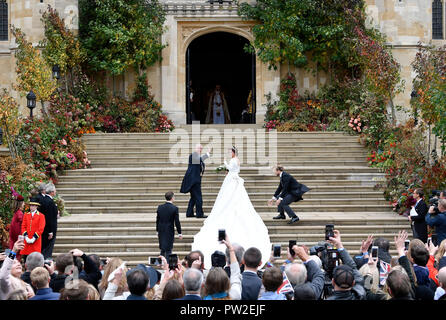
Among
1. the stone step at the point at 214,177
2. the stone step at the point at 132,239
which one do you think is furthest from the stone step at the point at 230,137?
the stone step at the point at 132,239

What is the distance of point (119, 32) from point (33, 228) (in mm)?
12806

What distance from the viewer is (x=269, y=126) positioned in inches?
853

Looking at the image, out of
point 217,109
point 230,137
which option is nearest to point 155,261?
point 230,137

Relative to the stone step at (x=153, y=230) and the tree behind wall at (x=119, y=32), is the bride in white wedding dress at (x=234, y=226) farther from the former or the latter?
the tree behind wall at (x=119, y=32)

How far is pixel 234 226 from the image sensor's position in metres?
11.2

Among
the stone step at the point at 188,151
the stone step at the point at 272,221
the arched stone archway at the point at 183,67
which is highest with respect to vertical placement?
the arched stone archway at the point at 183,67

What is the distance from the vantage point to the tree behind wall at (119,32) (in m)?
21.7

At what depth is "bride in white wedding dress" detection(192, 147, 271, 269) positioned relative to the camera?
35.9 ft

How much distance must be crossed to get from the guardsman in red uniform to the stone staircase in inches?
82.0

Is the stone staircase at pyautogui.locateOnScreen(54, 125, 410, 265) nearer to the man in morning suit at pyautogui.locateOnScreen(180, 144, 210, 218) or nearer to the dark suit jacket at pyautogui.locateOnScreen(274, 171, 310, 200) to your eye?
the man in morning suit at pyautogui.locateOnScreen(180, 144, 210, 218)

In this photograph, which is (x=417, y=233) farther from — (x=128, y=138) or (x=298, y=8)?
(x=298, y=8)

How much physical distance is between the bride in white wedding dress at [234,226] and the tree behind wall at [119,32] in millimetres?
11623
